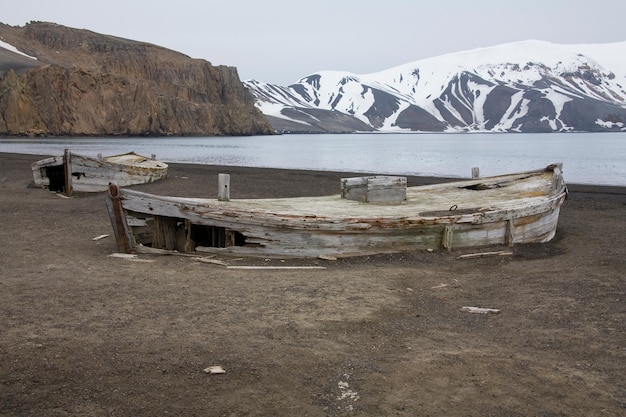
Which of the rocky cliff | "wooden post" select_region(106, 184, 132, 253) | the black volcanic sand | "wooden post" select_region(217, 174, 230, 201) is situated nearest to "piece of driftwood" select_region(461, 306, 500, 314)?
the black volcanic sand

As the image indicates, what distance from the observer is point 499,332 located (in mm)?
6887

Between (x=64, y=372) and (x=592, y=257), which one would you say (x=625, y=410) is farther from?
(x=592, y=257)

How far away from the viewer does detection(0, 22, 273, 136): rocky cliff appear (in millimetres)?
110562

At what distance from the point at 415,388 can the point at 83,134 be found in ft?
400

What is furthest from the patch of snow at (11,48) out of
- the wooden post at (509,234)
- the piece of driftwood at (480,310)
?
→ the piece of driftwood at (480,310)

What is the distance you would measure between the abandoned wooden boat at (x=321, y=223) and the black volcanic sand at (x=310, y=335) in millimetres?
329

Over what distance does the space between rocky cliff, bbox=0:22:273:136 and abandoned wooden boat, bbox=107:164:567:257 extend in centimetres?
10649

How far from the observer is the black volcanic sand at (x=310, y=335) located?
490cm

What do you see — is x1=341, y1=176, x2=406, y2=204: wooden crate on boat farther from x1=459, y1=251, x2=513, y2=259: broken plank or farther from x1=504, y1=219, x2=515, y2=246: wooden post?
x1=459, y1=251, x2=513, y2=259: broken plank

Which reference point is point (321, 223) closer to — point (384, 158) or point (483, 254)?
point (483, 254)

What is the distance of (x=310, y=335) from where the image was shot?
259 inches

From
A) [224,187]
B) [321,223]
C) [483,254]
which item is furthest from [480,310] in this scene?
[224,187]

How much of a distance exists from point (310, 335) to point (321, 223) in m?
3.96

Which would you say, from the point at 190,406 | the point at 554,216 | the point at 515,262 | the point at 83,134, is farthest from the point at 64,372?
the point at 83,134
